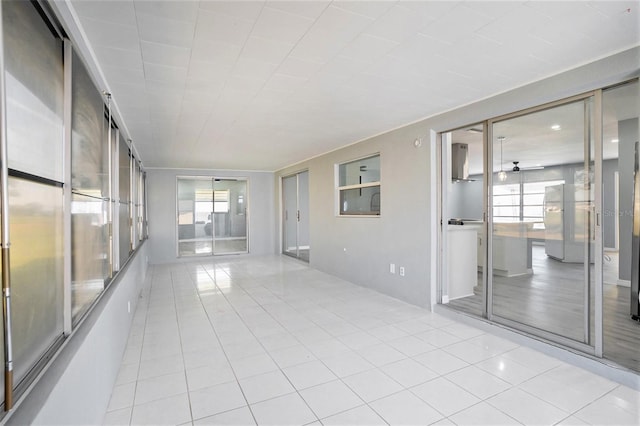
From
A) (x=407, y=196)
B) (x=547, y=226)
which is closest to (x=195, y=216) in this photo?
(x=407, y=196)

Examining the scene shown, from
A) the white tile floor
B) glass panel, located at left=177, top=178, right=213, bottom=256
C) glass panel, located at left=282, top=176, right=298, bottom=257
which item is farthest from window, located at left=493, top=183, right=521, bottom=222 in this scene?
glass panel, located at left=177, top=178, right=213, bottom=256

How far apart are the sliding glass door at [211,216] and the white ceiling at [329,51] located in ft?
16.4

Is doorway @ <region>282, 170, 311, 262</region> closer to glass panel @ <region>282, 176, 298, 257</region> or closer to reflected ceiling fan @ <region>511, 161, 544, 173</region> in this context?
Result: glass panel @ <region>282, 176, 298, 257</region>

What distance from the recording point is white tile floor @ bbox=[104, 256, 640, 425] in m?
2.01

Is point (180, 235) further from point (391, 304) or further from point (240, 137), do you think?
point (391, 304)

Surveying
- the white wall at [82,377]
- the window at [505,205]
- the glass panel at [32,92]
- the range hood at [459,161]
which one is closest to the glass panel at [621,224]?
the window at [505,205]

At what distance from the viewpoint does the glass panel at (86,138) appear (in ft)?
5.83

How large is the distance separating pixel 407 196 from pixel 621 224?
268 cm

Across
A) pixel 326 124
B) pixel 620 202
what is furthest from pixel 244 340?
pixel 620 202

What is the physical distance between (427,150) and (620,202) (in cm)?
253

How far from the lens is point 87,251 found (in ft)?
6.74

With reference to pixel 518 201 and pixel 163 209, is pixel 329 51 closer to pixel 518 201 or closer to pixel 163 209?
pixel 518 201

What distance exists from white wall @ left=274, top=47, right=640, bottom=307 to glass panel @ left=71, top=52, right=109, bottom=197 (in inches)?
138

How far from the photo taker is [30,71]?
1.21 metres
